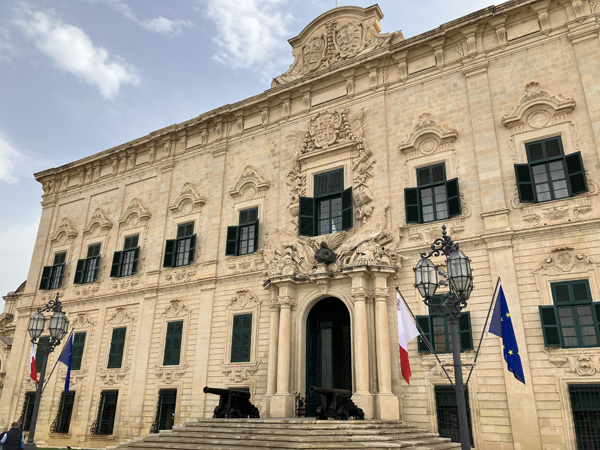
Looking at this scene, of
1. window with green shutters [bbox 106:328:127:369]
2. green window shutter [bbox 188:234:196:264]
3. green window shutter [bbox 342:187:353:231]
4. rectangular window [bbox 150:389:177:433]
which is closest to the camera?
green window shutter [bbox 342:187:353:231]

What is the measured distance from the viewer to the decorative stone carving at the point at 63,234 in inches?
939

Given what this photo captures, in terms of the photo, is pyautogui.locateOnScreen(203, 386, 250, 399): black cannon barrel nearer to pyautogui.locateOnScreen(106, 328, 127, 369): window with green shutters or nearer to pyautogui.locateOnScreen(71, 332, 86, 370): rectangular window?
pyautogui.locateOnScreen(106, 328, 127, 369): window with green shutters

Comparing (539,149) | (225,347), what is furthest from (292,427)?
(539,149)

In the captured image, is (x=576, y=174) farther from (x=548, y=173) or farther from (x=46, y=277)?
(x=46, y=277)

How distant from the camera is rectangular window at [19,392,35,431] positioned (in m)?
20.9

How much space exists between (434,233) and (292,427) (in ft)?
22.6

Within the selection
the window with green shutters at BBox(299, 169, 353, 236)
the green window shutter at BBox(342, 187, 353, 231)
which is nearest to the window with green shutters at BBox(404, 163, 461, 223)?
the green window shutter at BBox(342, 187, 353, 231)

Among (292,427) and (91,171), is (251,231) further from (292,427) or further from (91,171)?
(91,171)

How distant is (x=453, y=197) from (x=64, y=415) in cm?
1742

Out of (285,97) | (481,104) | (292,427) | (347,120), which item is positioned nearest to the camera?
(292,427)

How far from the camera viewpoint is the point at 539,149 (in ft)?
46.1

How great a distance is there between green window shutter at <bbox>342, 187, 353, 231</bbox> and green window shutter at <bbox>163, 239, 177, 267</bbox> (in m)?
7.51

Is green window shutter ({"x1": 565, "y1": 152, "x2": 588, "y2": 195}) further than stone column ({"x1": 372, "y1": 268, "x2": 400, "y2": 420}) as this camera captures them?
No

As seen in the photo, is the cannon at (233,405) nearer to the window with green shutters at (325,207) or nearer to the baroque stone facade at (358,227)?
the baroque stone facade at (358,227)
